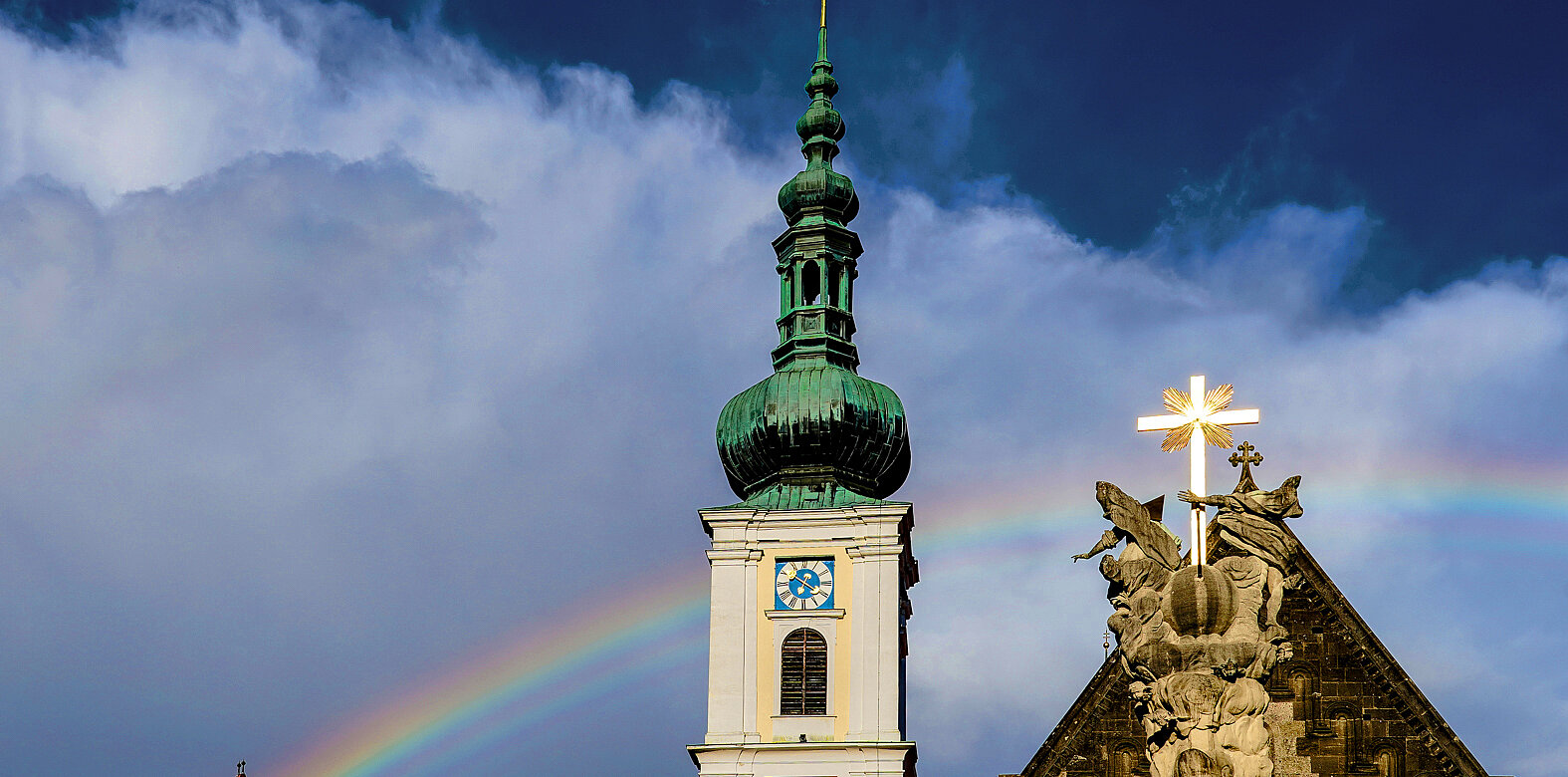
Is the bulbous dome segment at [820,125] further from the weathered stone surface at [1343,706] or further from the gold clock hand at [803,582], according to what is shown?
the weathered stone surface at [1343,706]

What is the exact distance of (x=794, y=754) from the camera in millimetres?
48719

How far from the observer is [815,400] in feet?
173

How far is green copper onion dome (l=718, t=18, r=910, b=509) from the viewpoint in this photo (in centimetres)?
5259

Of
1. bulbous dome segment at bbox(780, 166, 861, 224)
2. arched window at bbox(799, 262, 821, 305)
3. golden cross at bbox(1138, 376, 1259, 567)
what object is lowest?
golden cross at bbox(1138, 376, 1259, 567)

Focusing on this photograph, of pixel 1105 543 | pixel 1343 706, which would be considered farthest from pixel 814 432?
pixel 1105 543

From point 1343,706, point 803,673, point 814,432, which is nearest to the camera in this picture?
point 1343,706

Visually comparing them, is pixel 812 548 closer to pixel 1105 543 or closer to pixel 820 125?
pixel 820 125

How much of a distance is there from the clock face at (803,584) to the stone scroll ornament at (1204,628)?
3266 cm

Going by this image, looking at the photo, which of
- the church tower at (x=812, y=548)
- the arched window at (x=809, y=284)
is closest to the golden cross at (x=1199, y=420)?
the church tower at (x=812, y=548)

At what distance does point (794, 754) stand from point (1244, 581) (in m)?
31.8

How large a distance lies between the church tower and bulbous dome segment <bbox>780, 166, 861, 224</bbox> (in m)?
0.04

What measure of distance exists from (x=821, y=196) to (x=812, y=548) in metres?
8.78

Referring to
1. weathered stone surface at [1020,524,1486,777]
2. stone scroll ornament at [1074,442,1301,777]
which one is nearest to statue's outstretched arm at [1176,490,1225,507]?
stone scroll ornament at [1074,442,1301,777]

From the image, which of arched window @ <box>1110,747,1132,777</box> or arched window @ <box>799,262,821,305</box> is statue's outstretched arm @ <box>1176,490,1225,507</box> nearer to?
arched window @ <box>1110,747,1132,777</box>
